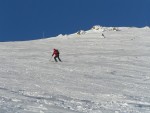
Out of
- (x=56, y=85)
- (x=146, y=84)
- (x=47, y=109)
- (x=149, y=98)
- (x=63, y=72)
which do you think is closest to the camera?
(x=47, y=109)

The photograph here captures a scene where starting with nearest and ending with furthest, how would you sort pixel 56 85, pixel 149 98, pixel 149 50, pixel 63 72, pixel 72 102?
pixel 72 102, pixel 149 98, pixel 56 85, pixel 63 72, pixel 149 50

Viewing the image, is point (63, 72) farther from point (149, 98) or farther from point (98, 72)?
point (149, 98)

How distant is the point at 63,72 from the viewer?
26.0 m

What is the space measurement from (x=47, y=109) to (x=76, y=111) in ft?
3.24

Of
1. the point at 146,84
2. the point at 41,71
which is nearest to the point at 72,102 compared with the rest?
the point at 146,84

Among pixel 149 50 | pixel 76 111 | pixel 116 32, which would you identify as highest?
pixel 116 32

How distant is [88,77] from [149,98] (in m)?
6.86

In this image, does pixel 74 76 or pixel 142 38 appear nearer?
pixel 74 76

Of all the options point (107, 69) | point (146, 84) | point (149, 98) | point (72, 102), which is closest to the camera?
point (72, 102)

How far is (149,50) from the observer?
158 feet

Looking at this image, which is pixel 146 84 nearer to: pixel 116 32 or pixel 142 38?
pixel 142 38

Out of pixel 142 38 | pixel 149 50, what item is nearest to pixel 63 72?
pixel 149 50

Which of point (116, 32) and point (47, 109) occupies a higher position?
point (116, 32)

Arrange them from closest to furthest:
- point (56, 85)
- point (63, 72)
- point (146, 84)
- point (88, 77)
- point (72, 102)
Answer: point (72, 102), point (56, 85), point (146, 84), point (88, 77), point (63, 72)
